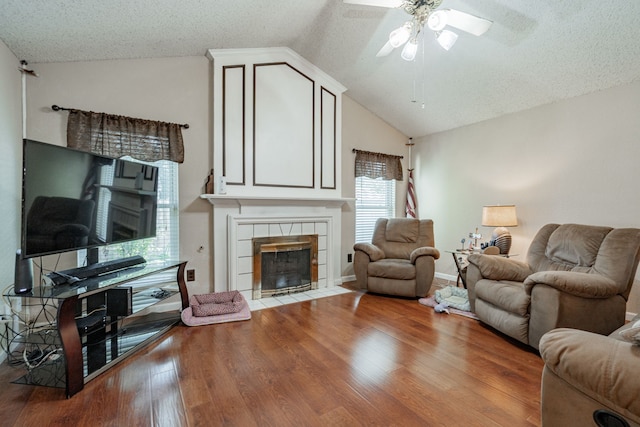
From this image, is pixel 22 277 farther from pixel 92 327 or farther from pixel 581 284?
pixel 581 284

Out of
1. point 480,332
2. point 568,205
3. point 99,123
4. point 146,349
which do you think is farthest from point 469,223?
point 99,123

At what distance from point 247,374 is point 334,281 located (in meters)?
2.36

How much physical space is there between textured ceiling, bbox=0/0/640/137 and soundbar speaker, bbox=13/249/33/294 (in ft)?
5.44

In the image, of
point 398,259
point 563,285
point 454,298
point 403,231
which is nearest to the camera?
point 563,285

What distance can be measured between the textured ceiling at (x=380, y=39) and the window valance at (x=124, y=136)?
1.86 feet

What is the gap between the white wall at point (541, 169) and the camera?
9.34 ft

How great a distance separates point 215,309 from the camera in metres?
2.80

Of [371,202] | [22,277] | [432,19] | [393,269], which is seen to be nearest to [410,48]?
[432,19]

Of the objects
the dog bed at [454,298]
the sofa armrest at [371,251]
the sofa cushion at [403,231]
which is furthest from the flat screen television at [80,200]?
the dog bed at [454,298]

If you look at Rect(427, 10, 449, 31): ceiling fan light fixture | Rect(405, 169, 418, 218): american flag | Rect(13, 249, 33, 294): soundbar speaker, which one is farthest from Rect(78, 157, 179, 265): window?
Rect(405, 169, 418, 218): american flag

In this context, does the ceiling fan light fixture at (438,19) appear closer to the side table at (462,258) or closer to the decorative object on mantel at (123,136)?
the side table at (462,258)

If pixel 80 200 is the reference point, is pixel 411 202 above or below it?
above

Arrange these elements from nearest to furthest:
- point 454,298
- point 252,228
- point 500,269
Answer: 1. point 500,269
2. point 454,298
3. point 252,228

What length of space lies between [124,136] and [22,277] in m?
1.52
